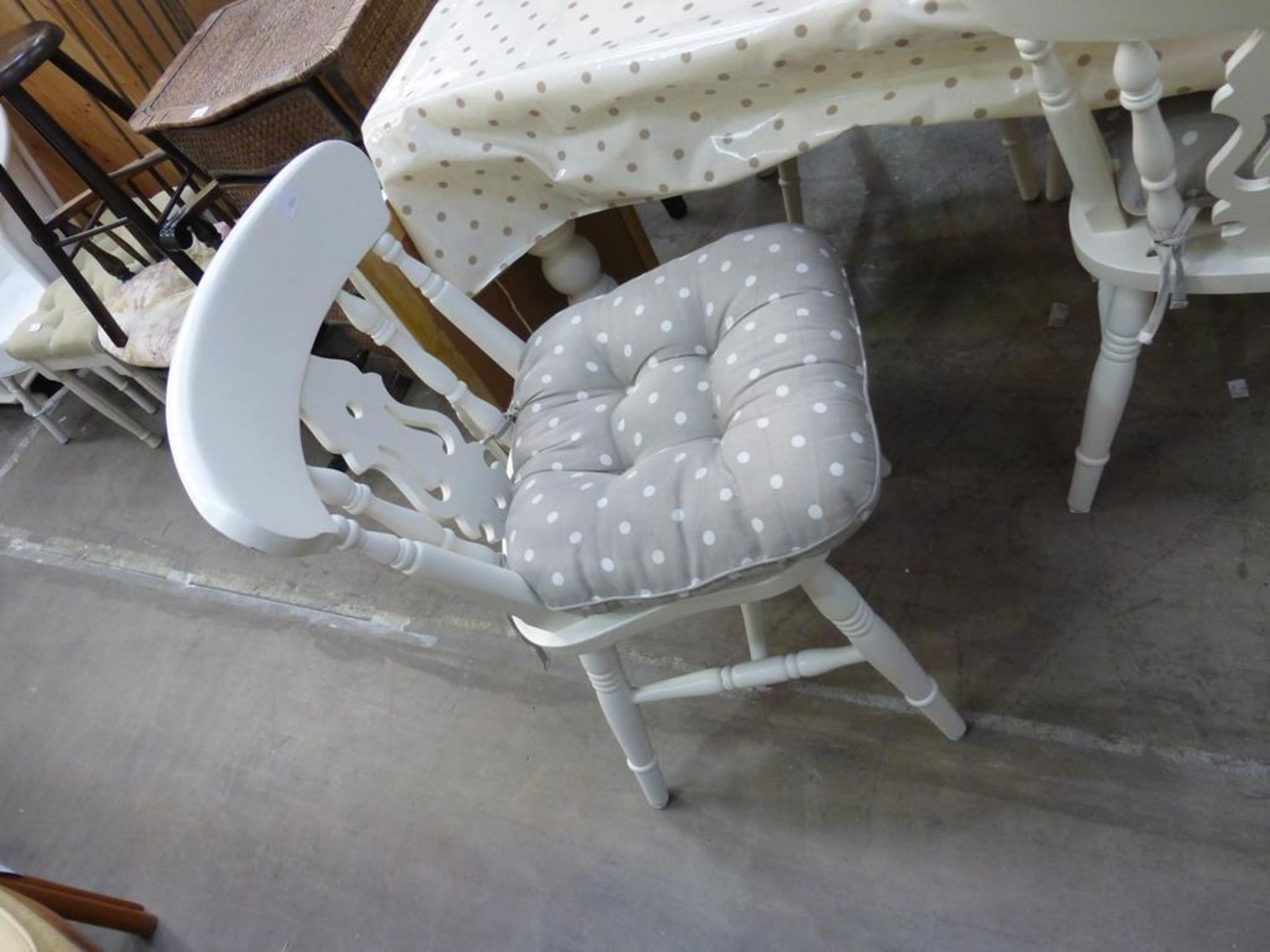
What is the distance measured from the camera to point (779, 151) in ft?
3.21

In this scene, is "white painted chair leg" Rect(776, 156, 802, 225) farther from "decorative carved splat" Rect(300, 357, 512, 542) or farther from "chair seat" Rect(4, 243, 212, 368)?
"chair seat" Rect(4, 243, 212, 368)

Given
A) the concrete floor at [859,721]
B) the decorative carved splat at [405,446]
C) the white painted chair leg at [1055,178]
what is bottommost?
the concrete floor at [859,721]

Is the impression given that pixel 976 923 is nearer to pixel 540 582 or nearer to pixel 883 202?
pixel 540 582

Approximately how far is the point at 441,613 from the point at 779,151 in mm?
999

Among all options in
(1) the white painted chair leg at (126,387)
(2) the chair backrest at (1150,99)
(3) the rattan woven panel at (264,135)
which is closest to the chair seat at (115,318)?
(1) the white painted chair leg at (126,387)

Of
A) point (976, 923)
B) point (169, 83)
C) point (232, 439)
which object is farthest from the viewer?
point (169, 83)

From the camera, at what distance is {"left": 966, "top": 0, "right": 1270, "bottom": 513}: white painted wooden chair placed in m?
0.61

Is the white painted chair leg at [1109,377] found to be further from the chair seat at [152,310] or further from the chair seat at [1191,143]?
the chair seat at [152,310]

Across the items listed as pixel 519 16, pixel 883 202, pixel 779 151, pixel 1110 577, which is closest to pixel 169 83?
pixel 519 16

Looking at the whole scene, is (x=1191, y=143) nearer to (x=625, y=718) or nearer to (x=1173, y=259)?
(x=1173, y=259)

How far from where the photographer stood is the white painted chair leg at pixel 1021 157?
1.54 m

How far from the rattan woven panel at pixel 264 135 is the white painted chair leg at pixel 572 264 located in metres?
0.37

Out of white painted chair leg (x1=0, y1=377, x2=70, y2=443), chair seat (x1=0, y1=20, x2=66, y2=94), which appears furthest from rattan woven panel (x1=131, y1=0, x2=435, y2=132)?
white painted chair leg (x1=0, y1=377, x2=70, y2=443)

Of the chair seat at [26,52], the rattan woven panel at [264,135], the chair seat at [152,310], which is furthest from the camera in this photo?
the chair seat at [152,310]
